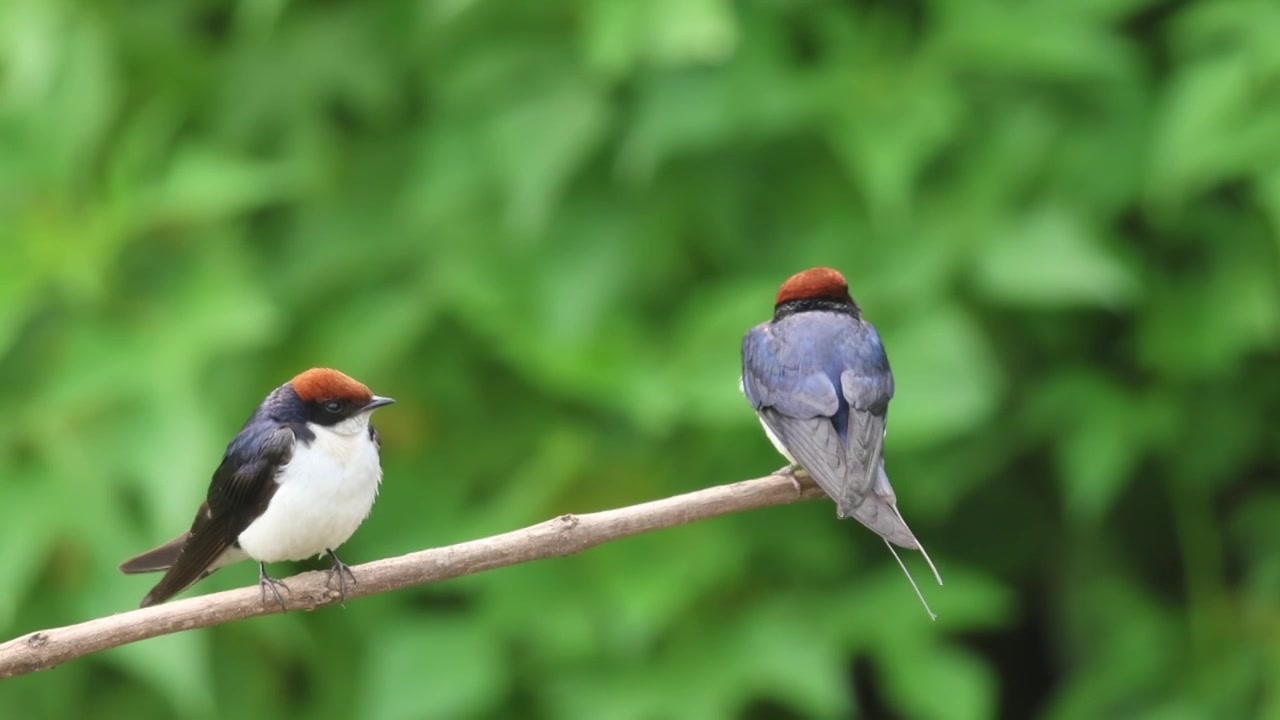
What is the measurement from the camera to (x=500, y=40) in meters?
3.91

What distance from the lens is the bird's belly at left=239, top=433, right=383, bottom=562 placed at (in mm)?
1863

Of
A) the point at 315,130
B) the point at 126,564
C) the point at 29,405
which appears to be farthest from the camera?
the point at 315,130

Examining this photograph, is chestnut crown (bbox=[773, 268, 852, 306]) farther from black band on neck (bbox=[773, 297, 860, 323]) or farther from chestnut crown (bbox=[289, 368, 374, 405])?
chestnut crown (bbox=[289, 368, 374, 405])

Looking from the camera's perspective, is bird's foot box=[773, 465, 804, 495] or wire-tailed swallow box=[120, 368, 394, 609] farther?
bird's foot box=[773, 465, 804, 495]

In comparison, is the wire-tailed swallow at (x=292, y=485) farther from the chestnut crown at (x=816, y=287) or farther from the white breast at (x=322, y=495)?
the chestnut crown at (x=816, y=287)

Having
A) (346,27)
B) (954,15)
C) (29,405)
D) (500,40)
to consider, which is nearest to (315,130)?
(346,27)

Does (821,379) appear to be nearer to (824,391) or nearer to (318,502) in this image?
(824,391)

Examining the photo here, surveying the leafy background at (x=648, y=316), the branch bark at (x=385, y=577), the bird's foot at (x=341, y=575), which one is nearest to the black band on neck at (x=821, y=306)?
the branch bark at (x=385, y=577)

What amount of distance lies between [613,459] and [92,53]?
155cm

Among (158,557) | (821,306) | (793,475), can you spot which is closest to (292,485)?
(158,557)

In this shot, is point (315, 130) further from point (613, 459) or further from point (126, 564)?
point (126, 564)

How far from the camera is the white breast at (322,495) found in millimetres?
1863

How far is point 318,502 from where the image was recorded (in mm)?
1869

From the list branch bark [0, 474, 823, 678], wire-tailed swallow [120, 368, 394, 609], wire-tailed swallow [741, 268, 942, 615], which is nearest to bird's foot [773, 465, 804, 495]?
wire-tailed swallow [741, 268, 942, 615]
